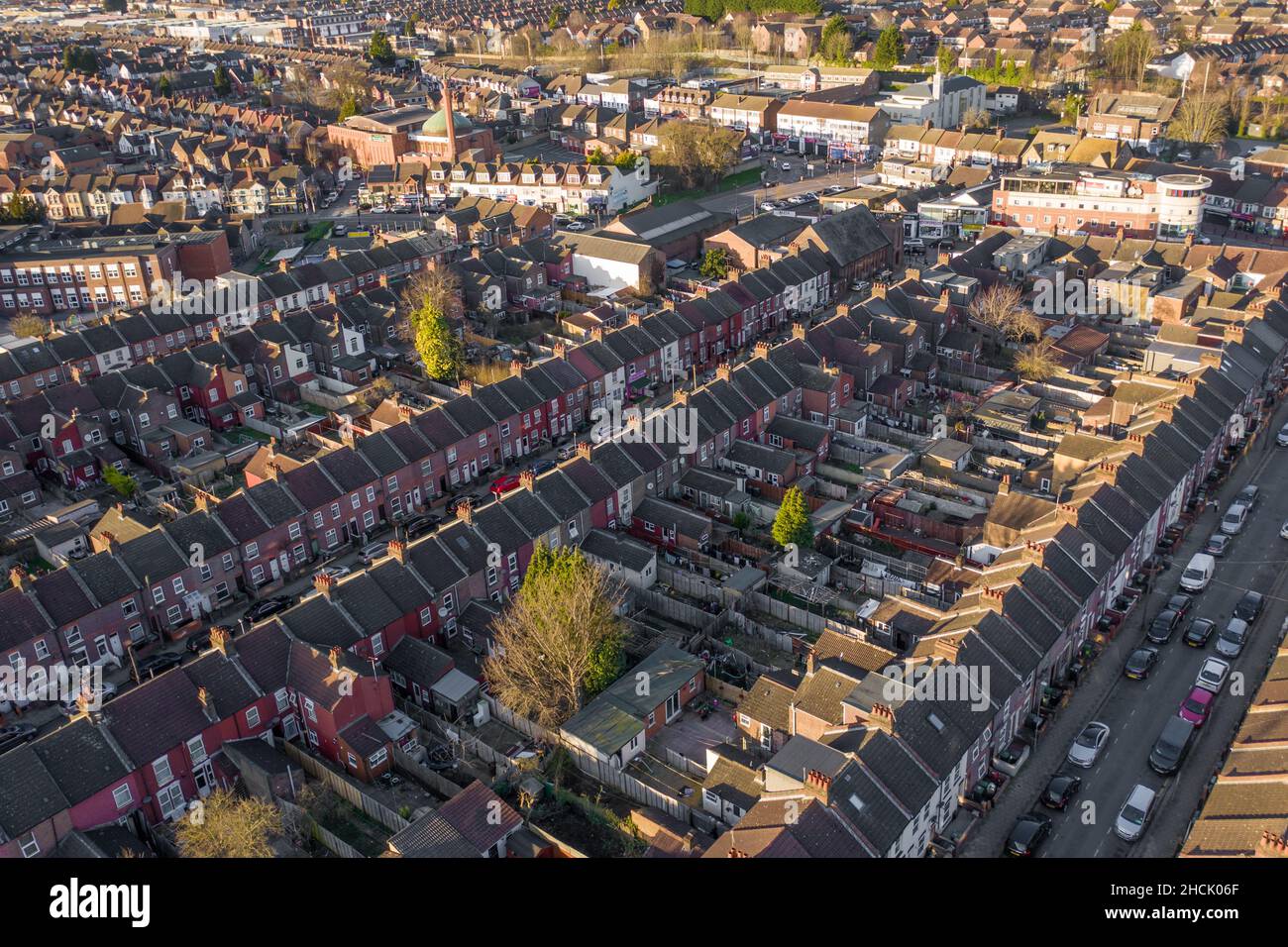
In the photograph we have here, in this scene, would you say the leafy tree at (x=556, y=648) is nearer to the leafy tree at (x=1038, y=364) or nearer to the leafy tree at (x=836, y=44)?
the leafy tree at (x=1038, y=364)

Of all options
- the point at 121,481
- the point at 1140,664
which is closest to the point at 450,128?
the point at 121,481

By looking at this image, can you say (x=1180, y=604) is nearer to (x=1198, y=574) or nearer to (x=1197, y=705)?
(x=1198, y=574)

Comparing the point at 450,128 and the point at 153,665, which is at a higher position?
the point at 450,128

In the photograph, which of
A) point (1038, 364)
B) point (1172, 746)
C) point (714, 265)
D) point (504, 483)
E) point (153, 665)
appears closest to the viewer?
point (1172, 746)

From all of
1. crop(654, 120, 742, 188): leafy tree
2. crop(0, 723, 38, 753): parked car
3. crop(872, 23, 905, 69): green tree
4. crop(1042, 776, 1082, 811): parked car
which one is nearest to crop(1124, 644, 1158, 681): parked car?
crop(1042, 776, 1082, 811): parked car

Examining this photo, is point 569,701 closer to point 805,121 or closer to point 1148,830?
point 1148,830

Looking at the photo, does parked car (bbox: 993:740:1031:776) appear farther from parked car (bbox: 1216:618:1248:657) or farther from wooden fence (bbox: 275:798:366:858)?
wooden fence (bbox: 275:798:366:858)

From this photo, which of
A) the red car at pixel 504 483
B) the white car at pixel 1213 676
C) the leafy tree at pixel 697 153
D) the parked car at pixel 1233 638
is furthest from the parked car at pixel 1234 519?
the leafy tree at pixel 697 153
